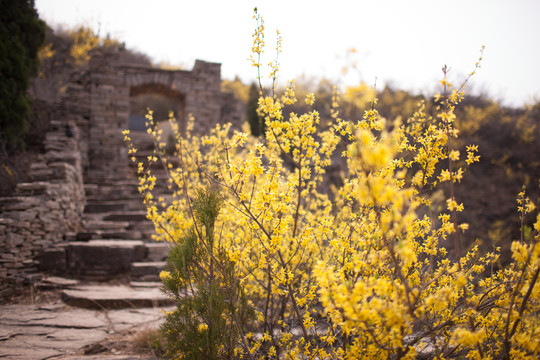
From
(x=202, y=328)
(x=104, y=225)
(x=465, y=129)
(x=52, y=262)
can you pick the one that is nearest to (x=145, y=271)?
(x=52, y=262)

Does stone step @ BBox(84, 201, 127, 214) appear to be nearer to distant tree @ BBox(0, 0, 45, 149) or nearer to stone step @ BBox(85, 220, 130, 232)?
stone step @ BBox(85, 220, 130, 232)

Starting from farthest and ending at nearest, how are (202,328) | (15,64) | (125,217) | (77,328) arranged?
(15,64) → (125,217) → (77,328) → (202,328)

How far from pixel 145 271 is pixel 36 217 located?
2.17 meters

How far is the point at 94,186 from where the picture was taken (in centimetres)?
818

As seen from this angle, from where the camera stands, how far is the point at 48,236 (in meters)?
5.63


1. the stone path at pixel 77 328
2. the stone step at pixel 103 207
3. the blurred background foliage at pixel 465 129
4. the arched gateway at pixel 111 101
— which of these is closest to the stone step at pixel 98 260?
the stone path at pixel 77 328

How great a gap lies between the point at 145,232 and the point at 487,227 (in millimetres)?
11980

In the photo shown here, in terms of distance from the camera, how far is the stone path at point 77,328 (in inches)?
126

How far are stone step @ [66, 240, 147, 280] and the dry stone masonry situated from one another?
2 cm

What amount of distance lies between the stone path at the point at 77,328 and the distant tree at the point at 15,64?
5.46 meters

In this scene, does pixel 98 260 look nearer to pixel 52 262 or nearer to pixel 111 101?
pixel 52 262

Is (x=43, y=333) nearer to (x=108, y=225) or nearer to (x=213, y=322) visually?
(x=213, y=322)


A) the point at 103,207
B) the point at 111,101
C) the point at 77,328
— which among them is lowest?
the point at 77,328

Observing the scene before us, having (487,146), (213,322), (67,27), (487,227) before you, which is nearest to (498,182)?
(487,146)
